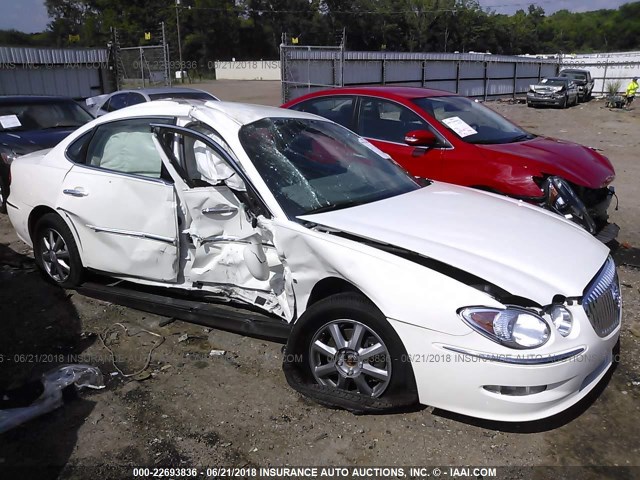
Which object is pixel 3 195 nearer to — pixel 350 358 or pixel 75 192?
Result: pixel 75 192

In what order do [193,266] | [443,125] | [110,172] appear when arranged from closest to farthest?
[193,266] → [110,172] → [443,125]

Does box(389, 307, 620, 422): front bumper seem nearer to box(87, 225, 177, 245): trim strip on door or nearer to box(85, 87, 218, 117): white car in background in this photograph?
box(87, 225, 177, 245): trim strip on door

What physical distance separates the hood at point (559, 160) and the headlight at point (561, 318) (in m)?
2.74

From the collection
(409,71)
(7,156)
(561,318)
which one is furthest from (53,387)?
(409,71)

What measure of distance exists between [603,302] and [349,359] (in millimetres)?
1404

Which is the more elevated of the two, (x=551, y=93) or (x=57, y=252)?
(x=551, y=93)

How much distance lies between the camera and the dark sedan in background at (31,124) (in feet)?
23.4

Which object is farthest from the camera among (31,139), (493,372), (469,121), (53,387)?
(31,139)

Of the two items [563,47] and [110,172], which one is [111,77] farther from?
[563,47]

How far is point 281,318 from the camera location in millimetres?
3621

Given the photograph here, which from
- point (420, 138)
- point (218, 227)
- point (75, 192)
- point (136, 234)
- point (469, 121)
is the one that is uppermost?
point (469, 121)

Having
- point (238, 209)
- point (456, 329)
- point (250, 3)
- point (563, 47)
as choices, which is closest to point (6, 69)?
point (238, 209)

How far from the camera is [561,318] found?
269 cm

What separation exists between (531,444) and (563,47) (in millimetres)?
119515
